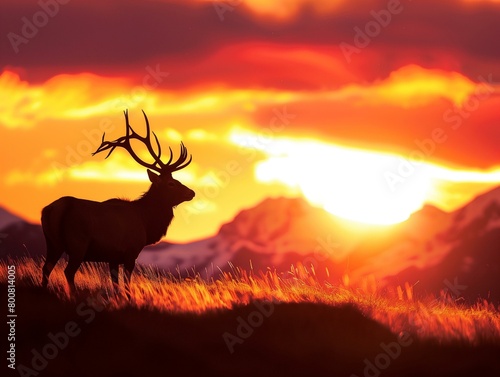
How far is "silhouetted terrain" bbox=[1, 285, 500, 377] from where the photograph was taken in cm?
1107

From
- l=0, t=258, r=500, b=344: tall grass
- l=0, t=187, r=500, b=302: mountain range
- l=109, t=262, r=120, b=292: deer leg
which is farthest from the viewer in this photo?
l=0, t=187, r=500, b=302: mountain range

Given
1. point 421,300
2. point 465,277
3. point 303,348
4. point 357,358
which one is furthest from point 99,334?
point 465,277

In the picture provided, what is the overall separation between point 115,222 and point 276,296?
348 cm

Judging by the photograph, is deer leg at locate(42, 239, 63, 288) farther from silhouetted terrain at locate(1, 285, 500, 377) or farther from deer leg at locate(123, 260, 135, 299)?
silhouetted terrain at locate(1, 285, 500, 377)

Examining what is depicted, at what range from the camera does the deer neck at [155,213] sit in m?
16.3

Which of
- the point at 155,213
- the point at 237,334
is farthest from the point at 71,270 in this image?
the point at 237,334

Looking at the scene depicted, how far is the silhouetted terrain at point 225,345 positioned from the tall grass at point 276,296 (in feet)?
1.11

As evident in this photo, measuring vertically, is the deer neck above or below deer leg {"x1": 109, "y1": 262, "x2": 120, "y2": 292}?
above

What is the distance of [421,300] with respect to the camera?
50.1 ft

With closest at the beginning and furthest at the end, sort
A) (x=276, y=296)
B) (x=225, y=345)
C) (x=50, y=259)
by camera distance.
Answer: (x=225, y=345)
(x=276, y=296)
(x=50, y=259)

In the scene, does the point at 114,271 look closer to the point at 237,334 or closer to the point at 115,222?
the point at 115,222

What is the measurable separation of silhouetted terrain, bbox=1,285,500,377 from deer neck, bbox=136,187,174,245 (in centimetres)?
334

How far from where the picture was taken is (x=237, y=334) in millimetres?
11875

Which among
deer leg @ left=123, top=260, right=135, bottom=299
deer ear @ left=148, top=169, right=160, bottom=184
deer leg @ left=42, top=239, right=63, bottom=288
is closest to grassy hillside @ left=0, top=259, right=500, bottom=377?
deer leg @ left=42, top=239, right=63, bottom=288
